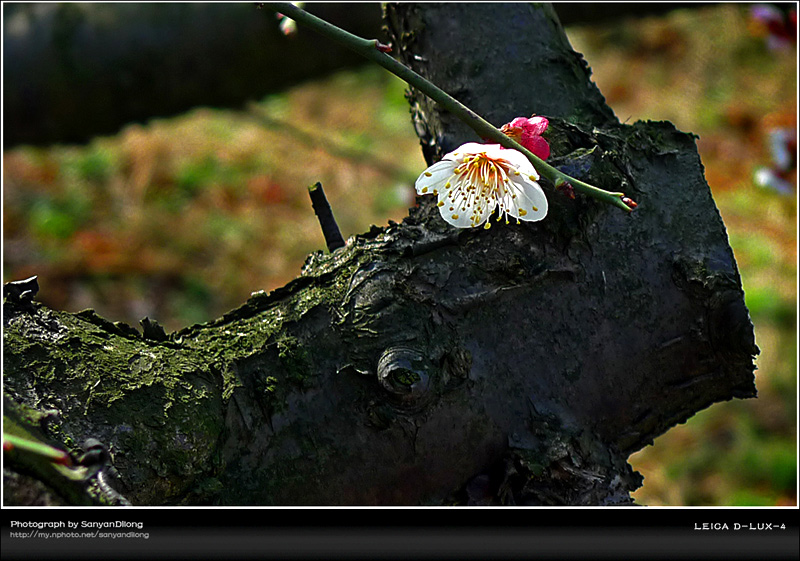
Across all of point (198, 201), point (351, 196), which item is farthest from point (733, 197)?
point (198, 201)

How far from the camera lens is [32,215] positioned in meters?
2.90

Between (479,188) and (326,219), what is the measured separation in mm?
A: 187

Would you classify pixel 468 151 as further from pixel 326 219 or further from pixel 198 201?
pixel 198 201

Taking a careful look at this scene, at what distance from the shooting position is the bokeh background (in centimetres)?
227

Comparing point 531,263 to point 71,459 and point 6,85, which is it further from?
point 6,85

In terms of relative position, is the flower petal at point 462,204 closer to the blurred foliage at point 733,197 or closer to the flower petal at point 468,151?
the flower petal at point 468,151

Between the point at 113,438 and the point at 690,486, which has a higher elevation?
the point at 690,486

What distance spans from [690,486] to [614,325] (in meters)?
1.75

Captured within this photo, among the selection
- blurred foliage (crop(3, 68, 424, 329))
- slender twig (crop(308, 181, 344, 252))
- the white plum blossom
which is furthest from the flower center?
blurred foliage (crop(3, 68, 424, 329))

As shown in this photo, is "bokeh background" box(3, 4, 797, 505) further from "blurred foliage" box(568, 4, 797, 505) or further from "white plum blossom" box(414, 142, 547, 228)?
"white plum blossom" box(414, 142, 547, 228)

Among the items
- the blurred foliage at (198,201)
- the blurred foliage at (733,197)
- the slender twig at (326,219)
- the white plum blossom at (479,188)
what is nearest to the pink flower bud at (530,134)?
the white plum blossom at (479,188)

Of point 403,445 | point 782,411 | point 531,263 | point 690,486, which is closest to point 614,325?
point 531,263

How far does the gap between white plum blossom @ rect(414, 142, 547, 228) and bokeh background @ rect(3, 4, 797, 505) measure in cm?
123

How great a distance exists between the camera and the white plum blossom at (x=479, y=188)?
2.02 ft
